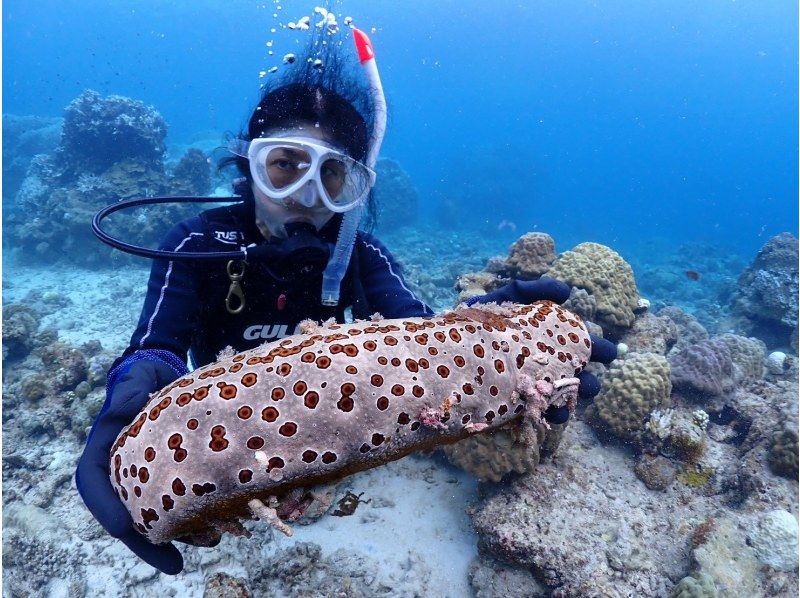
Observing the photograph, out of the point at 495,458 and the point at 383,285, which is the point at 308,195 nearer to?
the point at 383,285

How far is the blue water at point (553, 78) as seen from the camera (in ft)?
248

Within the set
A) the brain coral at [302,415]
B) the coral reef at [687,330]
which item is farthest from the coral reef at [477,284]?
the brain coral at [302,415]

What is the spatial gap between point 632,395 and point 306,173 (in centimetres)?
Answer: 399

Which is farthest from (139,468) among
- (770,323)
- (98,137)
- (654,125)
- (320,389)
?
(654,125)

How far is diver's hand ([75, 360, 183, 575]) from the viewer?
1.50m

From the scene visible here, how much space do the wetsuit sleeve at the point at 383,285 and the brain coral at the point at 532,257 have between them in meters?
3.66

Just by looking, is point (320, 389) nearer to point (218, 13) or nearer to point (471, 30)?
point (471, 30)

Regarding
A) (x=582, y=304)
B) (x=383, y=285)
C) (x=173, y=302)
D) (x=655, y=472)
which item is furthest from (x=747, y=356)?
(x=173, y=302)

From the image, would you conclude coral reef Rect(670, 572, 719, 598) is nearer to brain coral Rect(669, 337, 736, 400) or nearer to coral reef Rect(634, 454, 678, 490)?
coral reef Rect(634, 454, 678, 490)

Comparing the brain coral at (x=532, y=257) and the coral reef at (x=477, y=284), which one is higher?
the brain coral at (x=532, y=257)

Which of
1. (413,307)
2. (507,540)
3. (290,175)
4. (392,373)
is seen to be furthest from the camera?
(507,540)

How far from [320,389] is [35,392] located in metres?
6.54

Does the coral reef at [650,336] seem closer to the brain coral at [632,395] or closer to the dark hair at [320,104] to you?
the brain coral at [632,395]

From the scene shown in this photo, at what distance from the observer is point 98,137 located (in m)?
14.1
